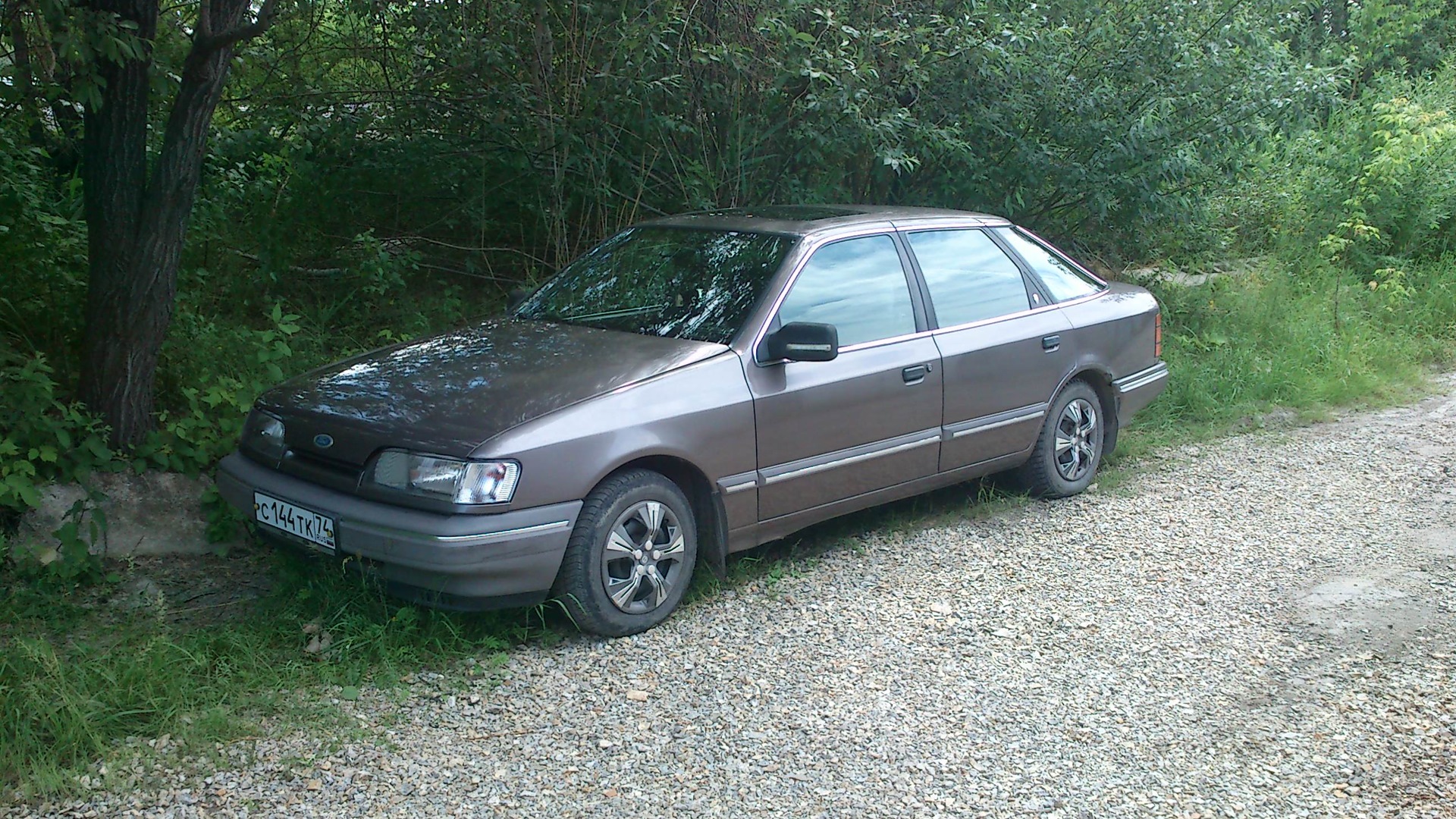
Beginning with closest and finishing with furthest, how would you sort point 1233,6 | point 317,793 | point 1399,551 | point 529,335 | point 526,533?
point 317,793 < point 526,533 < point 529,335 < point 1399,551 < point 1233,6

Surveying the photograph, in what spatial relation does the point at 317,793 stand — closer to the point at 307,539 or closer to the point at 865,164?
the point at 307,539

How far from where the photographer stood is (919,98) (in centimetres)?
838

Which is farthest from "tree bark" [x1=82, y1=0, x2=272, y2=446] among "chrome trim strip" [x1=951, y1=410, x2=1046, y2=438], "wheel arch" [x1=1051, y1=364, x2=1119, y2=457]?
"wheel arch" [x1=1051, y1=364, x2=1119, y2=457]

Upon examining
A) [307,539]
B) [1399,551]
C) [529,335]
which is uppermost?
[529,335]

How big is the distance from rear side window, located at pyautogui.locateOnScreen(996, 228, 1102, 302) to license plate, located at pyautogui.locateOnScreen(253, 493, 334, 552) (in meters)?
3.74

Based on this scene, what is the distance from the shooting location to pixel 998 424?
5992 mm

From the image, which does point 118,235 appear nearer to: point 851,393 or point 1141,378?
point 851,393

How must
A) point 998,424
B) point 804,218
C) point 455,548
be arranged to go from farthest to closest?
point 998,424, point 804,218, point 455,548

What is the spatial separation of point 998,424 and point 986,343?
1.36ft

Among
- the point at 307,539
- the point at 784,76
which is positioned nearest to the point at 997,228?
the point at 784,76

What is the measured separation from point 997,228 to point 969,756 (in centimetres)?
340

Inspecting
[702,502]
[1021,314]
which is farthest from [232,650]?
[1021,314]

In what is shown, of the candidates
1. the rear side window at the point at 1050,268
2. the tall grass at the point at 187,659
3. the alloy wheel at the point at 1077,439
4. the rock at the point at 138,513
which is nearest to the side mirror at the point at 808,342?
the tall grass at the point at 187,659

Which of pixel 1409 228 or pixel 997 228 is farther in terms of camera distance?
pixel 1409 228
